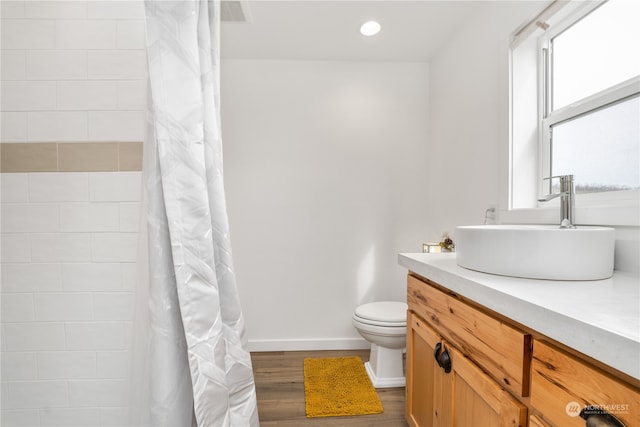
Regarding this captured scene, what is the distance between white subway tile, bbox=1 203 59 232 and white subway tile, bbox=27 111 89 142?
0.25 metres

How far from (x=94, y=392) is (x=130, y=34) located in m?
1.33

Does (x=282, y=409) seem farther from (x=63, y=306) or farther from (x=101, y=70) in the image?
(x=101, y=70)

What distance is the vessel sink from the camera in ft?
2.70

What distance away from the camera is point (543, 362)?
2.04 ft

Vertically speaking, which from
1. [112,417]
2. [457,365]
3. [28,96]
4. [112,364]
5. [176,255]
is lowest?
[112,417]

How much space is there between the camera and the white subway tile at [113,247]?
1216 millimetres

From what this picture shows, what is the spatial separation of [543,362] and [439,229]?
1.77 m

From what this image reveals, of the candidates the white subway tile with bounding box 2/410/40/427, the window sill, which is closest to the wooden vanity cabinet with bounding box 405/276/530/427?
the window sill

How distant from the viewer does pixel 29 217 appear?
1.20m

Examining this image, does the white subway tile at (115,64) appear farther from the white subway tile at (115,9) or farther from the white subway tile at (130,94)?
the white subway tile at (115,9)

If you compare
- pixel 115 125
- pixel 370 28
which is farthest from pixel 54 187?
pixel 370 28

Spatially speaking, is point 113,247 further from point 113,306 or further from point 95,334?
point 95,334

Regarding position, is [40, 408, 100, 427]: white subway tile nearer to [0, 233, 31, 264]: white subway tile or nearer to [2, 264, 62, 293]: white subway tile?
[2, 264, 62, 293]: white subway tile

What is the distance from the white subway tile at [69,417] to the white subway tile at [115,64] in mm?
1230
